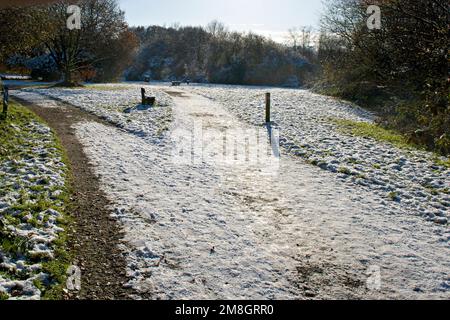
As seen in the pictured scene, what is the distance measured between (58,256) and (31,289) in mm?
837

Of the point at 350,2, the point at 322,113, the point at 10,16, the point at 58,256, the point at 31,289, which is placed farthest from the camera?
the point at 350,2

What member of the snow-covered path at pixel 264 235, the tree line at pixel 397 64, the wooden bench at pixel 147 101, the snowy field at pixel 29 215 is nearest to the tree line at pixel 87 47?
the wooden bench at pixel 147 101

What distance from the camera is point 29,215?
6.32 metres

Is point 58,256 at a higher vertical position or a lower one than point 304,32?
lower

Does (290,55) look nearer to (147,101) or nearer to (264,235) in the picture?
(147,101)

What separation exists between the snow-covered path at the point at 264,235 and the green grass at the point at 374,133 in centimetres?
487

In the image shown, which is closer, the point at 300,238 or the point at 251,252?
the point at 251,252

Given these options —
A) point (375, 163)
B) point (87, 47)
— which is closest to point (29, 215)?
point (375, 163)

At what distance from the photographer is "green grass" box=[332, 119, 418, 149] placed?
12881mm

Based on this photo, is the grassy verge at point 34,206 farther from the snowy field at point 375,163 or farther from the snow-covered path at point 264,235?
the snowy field at point 375,163

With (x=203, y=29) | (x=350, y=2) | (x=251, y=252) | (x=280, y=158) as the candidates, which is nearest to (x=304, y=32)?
(x=203, y=29)

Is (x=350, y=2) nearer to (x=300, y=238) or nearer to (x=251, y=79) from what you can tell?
(x=251, y=79)

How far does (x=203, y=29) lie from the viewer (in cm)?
7950

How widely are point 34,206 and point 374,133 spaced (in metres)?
12.6
